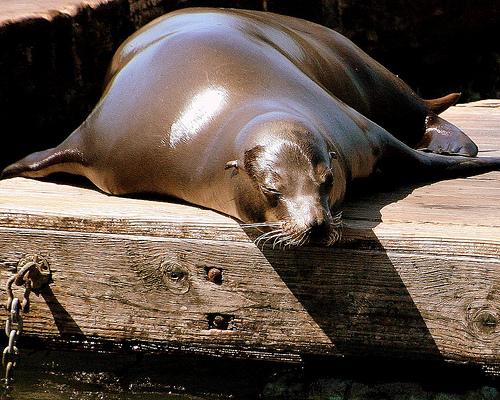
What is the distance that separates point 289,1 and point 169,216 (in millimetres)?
3639

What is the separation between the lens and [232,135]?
3.00m

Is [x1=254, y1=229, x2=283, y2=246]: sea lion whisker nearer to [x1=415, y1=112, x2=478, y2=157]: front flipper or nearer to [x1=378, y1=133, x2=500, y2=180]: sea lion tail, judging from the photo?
[x1=378, y1=133, x2=500, y2=180]: sea lion tail

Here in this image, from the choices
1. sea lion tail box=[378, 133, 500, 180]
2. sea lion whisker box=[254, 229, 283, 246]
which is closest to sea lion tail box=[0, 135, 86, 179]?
sea lion whisker box=[254, 229, 283, 246]

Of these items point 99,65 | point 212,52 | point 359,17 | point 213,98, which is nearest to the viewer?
point 213,98

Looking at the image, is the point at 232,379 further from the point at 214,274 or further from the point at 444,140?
the point at 444,140

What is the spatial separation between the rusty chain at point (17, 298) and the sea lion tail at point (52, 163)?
2.48ft

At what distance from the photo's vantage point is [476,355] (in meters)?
2.66

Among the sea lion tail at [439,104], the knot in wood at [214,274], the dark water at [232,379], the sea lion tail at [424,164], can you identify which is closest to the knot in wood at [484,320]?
the dark water at [232,379]

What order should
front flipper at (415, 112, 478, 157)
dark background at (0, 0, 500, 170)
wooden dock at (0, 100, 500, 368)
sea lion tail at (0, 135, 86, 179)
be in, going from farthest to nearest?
front flipper at (415, 112, 478, 157), dark background at (0, 0, 500, 170), sea lion tail at (0, 135, 86, 179), wooden dock at (0, 100, 500, 368)

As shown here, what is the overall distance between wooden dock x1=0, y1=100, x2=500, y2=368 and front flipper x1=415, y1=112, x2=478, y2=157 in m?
1.56

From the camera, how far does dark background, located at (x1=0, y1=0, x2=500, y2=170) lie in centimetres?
431

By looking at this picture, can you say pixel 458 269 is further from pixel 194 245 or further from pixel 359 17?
pixel 359 17

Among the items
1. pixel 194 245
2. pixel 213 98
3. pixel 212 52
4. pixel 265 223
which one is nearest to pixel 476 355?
pixel 265 223

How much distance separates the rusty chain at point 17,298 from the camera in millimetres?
2771
